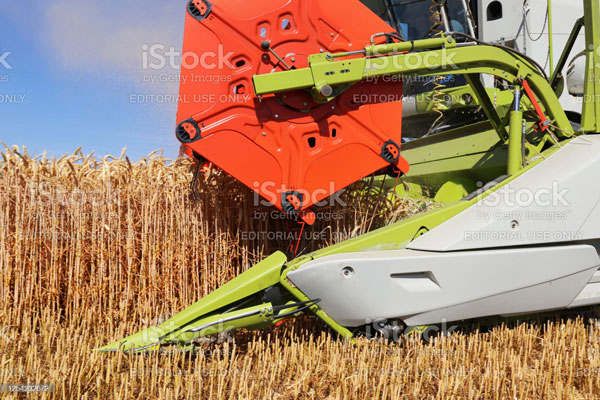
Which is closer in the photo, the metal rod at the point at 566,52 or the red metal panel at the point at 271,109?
the red metal panel at the point at 271,109

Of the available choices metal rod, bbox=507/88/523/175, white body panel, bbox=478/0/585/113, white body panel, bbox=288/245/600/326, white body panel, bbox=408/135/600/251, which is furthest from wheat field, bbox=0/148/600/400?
white body panel, bbox=478/0/585/113

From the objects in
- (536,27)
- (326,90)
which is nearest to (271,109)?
(326,90)

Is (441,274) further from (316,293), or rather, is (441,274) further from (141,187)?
(141,187)

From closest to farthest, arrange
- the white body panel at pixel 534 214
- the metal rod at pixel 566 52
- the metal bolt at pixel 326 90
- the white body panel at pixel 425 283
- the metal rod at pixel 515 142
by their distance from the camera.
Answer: the white body panel at pixel 425 283 → the white body panel at pixel 534 214 → the metal bolt at pixel 326 90 → the metal rod at pixel 515 142 → the metal rod at pixel 566 52

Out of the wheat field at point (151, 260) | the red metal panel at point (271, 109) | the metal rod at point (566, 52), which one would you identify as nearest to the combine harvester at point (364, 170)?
the red metal panel at point (271, 109)

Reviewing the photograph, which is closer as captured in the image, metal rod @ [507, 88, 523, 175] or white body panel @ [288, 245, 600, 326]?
white body panel @ [288, 245, 600, 326]

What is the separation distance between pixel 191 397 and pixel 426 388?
3.23ft

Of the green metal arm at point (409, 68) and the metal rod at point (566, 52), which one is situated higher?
the metal rod at point (566, 52)

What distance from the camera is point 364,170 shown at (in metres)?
2.86

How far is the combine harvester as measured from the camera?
95.3 inches

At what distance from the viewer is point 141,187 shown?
3.21 metres

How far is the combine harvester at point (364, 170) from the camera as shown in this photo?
7.94ft

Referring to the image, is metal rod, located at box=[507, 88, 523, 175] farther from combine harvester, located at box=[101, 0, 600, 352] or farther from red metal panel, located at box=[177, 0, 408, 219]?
red metal panel, located at box=[177, 0, 408, 219]

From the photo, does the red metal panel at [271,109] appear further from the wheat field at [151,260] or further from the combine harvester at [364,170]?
the wheat field at [151,260]
